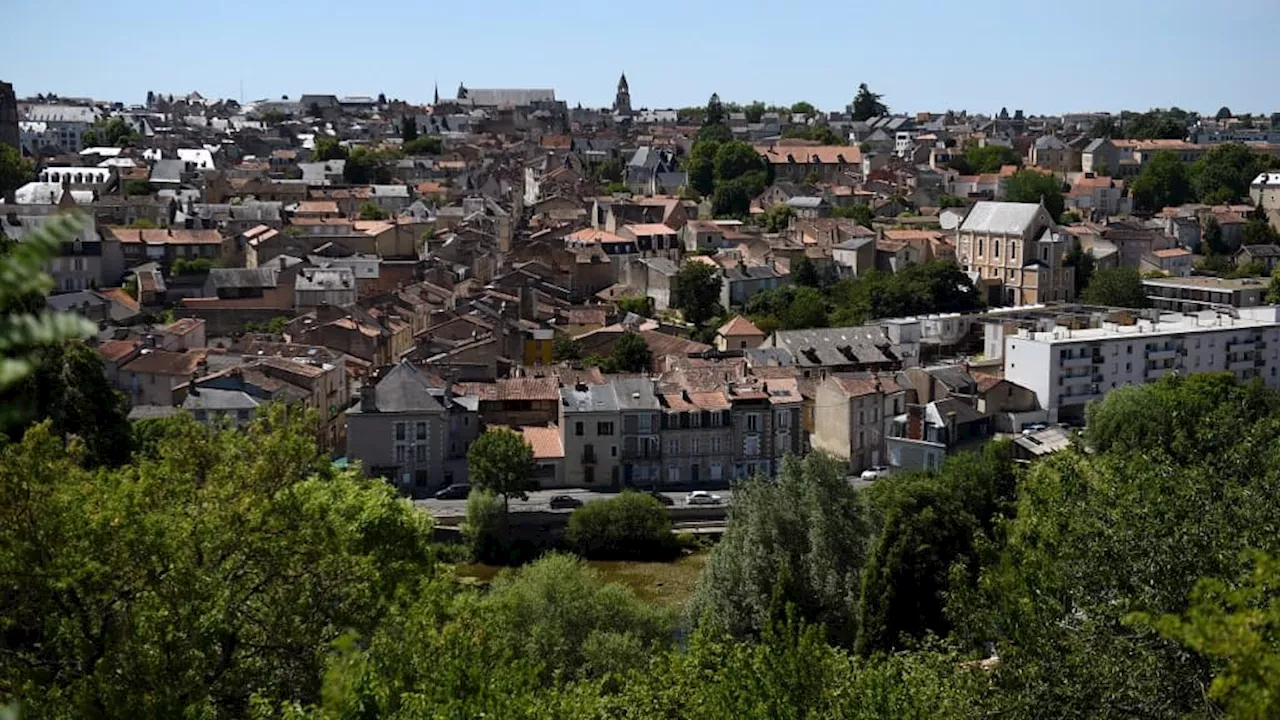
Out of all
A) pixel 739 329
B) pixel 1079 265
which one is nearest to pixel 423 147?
pixel 1079 265

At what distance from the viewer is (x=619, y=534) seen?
894 inches

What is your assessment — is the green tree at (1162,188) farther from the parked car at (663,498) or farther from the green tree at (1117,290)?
the parked car at (663,498)

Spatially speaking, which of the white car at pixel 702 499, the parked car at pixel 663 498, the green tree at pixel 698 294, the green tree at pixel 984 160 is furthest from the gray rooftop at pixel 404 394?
the green tree at pixel 984 160

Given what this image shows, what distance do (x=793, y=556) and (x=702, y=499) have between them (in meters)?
7.32

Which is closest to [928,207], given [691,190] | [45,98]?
[691,190]

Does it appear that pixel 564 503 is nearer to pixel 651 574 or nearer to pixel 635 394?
pixel 651 574

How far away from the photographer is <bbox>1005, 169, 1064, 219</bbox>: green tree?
50156mm

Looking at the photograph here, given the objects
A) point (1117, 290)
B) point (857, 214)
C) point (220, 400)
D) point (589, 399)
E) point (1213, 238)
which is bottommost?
point (589, 399)

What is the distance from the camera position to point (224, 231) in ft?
131

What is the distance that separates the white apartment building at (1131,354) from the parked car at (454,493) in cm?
1144

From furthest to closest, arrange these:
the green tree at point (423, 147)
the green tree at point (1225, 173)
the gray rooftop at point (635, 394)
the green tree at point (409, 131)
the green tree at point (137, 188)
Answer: the green tree at point (409, 131) → the green tree at point (423, 147) → the green tree at point (1225, 173) → the green tree at point (137, 188) → the gray rooftop at point (635, 394)

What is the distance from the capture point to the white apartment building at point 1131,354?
1136 inches

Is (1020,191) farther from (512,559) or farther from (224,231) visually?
(512,559)

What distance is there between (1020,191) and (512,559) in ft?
109
